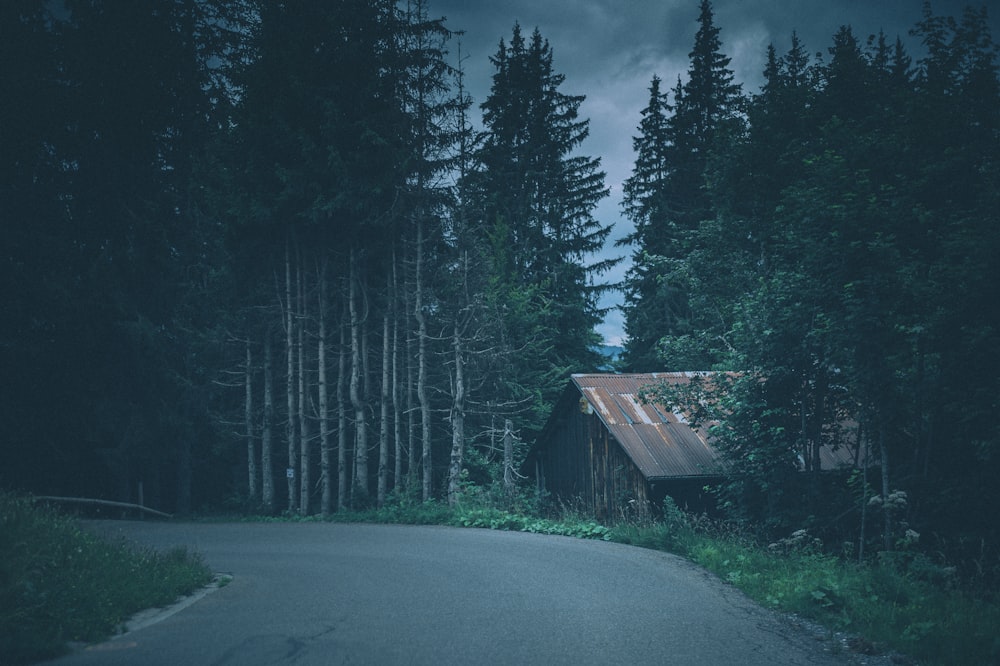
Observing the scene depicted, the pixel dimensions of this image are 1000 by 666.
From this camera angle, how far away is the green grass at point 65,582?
19.6 ft

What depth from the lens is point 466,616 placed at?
7289 millimetres

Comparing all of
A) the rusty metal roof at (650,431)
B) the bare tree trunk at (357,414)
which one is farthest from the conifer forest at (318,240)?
the rusty metal roof at (650,431)

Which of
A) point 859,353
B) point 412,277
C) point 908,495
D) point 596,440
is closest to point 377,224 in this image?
point 412,277

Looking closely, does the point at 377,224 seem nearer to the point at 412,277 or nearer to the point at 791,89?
the point at 412,277

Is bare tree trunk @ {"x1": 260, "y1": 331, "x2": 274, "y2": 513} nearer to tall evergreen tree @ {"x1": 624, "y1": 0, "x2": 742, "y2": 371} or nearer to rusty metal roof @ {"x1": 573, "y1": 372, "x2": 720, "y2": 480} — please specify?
rusty metal roof @ {"x1": 573, "y1": 372, "x2": 720, "y2": 480}

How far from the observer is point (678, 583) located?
29.8ft

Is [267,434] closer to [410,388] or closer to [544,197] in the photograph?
[410,388]

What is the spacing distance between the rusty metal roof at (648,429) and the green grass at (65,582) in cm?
1366

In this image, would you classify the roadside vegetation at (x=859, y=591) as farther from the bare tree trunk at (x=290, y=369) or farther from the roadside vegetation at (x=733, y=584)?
the bare tree trunk at (x=290, y=369)

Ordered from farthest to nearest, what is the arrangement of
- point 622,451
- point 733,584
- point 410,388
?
point 410,388 → point 622,451 → point 733,584

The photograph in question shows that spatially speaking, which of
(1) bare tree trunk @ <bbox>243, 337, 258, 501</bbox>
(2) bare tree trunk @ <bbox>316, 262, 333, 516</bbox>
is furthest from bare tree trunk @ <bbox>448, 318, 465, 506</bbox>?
(1) bare tree trunk @ <bbox>243, 337, 258, 501</bbox>

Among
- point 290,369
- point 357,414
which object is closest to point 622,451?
point 357,414

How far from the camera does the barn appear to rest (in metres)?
19.7

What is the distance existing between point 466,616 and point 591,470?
15667mm
